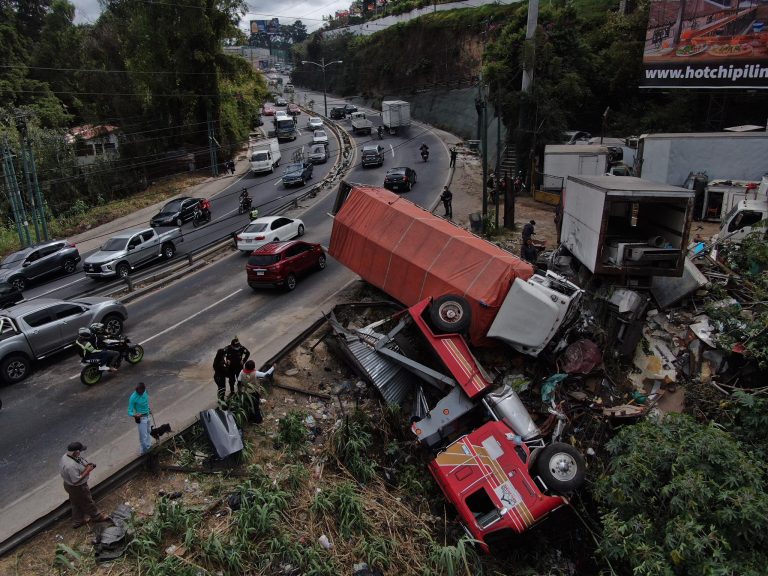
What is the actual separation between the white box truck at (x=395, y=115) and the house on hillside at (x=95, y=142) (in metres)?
24.2

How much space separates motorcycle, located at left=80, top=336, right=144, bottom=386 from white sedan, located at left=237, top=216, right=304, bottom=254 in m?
9.30

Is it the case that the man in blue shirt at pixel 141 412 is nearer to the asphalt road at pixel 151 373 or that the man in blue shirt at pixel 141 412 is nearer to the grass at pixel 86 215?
the asphalt road at pixel 151 373

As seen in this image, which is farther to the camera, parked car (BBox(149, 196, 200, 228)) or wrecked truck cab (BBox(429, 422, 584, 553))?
parked car (BBox(149, 196, 200, 228))

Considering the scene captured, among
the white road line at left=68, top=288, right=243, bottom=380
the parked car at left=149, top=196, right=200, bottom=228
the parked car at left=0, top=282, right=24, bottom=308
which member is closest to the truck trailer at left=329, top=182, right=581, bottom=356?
the white road line at left=68, top=288, right=243, bottom=380

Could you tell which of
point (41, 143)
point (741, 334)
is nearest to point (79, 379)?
point (741, 334)

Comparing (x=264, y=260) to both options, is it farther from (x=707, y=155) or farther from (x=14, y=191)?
(x=707, y=155)

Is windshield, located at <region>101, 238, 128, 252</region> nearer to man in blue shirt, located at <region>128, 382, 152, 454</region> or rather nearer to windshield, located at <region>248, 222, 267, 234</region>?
windshield, located at <region>248, 222, 267, 234</region>

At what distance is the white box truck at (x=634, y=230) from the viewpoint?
1292 cm

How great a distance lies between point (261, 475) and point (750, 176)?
2442 centimetres

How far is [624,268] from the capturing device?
44.1ft

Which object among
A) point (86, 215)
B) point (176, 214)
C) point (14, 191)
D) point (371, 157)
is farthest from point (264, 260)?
point (371, 157)

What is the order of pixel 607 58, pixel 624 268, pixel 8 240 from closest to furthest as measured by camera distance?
pixel 624 268, pixel 8 240, pixel 607 58

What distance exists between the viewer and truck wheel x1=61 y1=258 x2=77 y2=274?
24592 mm

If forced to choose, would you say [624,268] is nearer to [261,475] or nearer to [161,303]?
[261,475]
